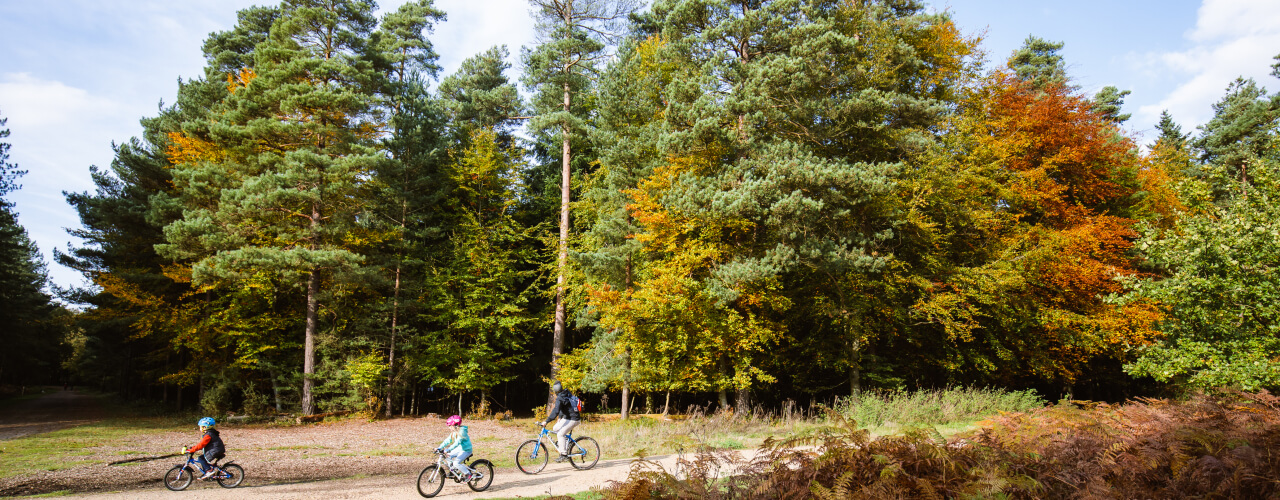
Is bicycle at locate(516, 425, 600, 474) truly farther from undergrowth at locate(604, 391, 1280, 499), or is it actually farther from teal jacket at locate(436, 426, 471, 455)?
undergrowth at locate(604, 391, 1280, 499)

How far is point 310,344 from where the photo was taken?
71.1ft

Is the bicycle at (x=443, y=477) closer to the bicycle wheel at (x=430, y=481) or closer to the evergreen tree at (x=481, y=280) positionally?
the bicycle wheel at (x=430, y=481)

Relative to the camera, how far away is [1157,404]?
8586 millimetres

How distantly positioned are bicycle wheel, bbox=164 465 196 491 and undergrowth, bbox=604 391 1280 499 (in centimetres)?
920

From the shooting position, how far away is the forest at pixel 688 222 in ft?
52.8

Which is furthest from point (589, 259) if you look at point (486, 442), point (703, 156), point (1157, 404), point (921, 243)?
point (1157, 404)

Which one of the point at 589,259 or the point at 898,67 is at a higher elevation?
the point at 898,67

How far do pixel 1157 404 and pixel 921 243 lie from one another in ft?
34.9

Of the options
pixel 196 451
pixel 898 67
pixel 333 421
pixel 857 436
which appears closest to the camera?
pixel 857 436

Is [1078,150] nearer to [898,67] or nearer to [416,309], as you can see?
[898,67]

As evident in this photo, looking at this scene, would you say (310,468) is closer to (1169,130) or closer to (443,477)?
(443,477)

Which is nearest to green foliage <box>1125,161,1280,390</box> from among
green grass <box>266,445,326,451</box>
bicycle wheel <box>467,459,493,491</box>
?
bicycle wheel <box>467,459,493,491</box>

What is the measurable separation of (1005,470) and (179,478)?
1166cm

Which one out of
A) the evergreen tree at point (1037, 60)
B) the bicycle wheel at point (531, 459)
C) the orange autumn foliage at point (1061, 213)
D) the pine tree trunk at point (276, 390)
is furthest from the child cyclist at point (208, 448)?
the evergreen tree at point (1037, 60)
